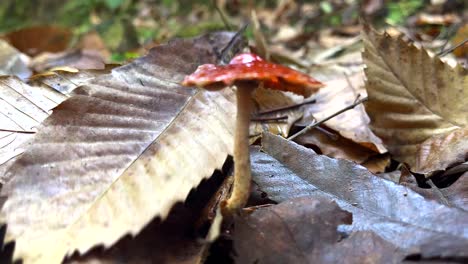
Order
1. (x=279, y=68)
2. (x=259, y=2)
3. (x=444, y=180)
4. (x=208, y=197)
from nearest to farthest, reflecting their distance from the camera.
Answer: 1. (x=279, y=68)
2. (x=208, y=197)
3. (x=444, y=180)
4. (x=259, y=2)

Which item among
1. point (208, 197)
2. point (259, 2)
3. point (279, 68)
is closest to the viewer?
point (279, 68)

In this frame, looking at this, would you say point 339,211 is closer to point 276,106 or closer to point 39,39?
point 276,106

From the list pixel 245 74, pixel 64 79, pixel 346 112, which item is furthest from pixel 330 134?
pixel 64 79

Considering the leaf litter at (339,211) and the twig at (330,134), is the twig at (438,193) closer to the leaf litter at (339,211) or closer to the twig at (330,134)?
the leaf litter at (339,211)

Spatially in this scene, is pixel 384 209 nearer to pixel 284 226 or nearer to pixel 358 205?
pixel 358 205

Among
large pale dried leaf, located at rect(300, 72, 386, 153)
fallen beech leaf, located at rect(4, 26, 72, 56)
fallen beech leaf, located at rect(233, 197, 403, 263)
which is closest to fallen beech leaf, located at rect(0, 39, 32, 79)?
fallen beech leaf, located at rect(4, 26, 72, 56)

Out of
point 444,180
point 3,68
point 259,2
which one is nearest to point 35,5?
point 259,2

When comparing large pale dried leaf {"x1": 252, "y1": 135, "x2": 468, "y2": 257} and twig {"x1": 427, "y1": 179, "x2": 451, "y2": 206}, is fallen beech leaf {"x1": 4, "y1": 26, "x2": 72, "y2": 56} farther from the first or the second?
twig {"x1": 427, "y1": 179, "x2": 451, "y2": 206}

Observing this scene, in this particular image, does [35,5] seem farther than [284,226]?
Yes
